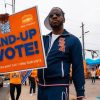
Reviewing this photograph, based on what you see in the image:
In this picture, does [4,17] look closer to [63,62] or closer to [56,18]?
[56,18]

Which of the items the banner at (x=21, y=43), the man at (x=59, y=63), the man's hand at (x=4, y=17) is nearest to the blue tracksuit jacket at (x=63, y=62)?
the man at (x=59, y=63)

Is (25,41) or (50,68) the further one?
(25,41)

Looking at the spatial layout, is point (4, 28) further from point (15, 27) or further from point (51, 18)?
point (51, 18)

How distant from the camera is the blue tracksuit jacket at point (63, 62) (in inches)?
183

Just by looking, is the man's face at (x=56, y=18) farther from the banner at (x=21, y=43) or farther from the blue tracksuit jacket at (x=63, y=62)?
the banner at (x=21, y=43)

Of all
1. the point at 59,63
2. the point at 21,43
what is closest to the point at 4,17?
the point at 21,43

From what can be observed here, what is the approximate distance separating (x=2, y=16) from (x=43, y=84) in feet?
3.49

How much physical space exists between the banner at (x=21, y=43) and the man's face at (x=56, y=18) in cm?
24

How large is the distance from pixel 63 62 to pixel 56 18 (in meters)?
0.48

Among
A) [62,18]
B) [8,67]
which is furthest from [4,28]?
[62,18]

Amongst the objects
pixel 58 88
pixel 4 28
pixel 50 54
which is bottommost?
pixel 58 88

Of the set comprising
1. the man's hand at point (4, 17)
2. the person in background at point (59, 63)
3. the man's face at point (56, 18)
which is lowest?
the person in background at point (59, 63)

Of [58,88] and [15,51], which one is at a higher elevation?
[15,51]

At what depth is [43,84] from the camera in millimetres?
4684
